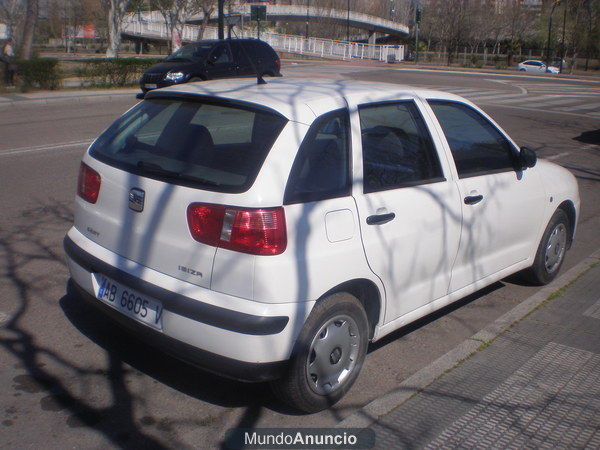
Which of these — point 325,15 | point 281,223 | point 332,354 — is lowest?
point 332,354

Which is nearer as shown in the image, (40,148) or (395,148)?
(395,148)

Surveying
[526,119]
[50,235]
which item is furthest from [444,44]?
[50,235]

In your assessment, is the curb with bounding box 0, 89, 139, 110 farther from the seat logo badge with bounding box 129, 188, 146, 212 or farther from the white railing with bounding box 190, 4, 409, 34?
the white railing with bounding box 190, 4, 409, 34

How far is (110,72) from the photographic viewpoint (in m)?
24.0

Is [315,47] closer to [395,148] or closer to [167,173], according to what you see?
[395,148]

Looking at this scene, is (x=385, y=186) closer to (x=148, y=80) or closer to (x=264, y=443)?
(x=264, y=443)

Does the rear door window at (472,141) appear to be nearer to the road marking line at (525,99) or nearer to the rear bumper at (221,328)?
the rear bumper at (221,328)

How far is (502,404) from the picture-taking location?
3807 millimetres

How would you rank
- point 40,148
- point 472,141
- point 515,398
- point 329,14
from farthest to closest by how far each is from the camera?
point 329,14 < point 40,148 < point 472,141 < point 515,398

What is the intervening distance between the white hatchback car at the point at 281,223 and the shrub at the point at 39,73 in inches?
767

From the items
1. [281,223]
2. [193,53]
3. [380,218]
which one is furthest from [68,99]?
[281,223]

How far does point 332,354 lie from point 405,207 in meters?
0.95

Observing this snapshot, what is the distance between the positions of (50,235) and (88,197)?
2715 mm

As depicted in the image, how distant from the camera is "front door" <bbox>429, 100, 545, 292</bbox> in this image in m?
4.55
